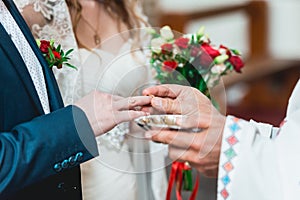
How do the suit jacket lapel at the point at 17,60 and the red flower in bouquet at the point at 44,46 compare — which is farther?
the red flower in bouquet at the point at 44,46

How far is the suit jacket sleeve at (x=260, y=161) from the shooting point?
3.79 feet

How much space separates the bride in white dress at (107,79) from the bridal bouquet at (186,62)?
0.03m

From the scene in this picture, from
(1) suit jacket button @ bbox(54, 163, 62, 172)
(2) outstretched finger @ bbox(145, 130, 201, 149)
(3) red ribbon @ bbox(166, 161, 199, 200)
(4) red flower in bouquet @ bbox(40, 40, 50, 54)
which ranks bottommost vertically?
(3) red ribbon @ bbox(166, 161, 199, 200)

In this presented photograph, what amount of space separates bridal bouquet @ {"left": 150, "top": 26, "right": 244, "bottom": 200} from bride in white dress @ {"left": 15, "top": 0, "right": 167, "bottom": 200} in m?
0.03

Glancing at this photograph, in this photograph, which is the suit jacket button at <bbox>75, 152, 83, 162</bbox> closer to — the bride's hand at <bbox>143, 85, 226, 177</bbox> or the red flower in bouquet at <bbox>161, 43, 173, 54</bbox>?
the bride's hand at <bbox>143, 85, 226, 177</bbox>

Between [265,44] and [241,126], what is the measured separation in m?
3.48

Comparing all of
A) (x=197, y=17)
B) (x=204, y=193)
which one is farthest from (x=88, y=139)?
(x=197, y=17)

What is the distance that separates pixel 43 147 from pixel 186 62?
0.41 m

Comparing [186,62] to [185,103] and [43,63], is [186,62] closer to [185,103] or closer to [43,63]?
[185,103]

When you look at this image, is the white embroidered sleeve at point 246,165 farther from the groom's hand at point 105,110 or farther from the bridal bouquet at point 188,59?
the groom's hand at point 105,110

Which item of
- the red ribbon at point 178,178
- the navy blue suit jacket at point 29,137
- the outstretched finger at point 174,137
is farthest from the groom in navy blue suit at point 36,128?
the red ribbon at point 178,178

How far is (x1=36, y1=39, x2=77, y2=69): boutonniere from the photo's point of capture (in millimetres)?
1101

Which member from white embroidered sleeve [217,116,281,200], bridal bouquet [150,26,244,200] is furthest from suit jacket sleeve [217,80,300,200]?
bridal bouquet [150,26,244,200]

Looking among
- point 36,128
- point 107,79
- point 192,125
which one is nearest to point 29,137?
point 36,128
